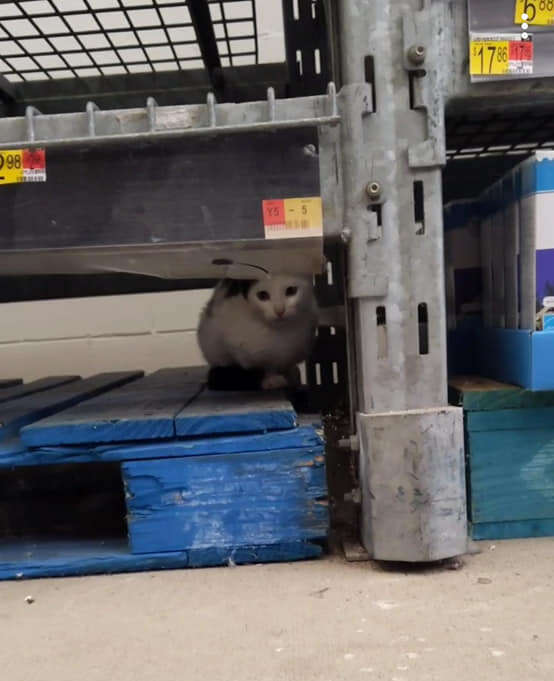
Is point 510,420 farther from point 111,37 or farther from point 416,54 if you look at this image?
point 111,37

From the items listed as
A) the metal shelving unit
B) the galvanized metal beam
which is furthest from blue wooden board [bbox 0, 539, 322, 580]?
the galvanized metal beam

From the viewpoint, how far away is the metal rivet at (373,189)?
2.95 ft

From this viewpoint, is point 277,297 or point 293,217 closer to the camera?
point 293,217

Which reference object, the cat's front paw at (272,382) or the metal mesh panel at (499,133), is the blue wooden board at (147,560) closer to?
the cat's front paw at (272,382)

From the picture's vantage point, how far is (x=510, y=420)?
1038 millimetres

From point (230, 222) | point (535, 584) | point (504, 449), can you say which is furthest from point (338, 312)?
point (535, 584)

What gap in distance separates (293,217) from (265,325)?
2.06 feet

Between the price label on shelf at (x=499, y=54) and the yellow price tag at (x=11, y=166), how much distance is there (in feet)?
2.24

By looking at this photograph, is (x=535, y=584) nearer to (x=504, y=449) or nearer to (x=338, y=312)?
(x=504, y=449)

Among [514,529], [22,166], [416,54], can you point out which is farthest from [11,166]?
[514,529]

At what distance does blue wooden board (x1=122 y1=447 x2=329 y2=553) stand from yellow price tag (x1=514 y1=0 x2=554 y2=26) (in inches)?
28.5

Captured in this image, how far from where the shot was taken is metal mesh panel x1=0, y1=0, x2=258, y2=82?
1.42 meters

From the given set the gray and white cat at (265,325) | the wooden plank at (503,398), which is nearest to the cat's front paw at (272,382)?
the gray and white cat at (265,325)

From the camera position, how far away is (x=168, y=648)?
72cm
